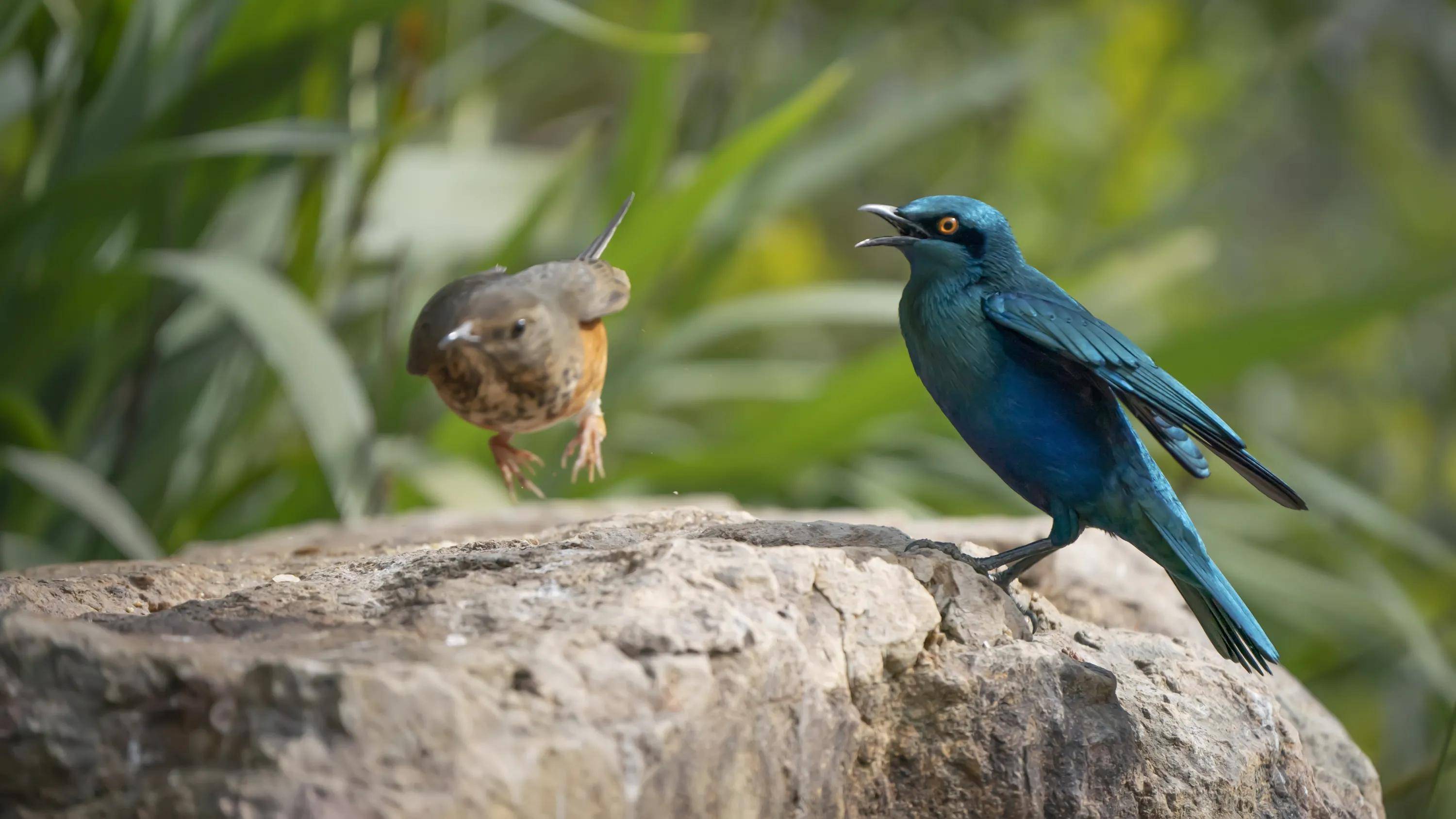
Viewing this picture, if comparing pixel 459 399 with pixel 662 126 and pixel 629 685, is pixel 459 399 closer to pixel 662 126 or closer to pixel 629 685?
pixel 629 685

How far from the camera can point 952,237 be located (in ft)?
8.30

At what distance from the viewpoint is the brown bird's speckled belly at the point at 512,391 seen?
A: 6.13 ft

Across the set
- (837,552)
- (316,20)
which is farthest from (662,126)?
(837,552)

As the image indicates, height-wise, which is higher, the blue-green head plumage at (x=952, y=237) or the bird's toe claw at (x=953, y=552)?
the blue-green head plumage at (x=952, y=237)

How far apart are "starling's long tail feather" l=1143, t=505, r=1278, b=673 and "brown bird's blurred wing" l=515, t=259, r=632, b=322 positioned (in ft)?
3.40

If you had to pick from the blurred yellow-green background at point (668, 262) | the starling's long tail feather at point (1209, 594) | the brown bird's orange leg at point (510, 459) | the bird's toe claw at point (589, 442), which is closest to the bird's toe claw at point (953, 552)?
the starling's long tail feather at point (1209, 594)

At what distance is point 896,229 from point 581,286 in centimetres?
74

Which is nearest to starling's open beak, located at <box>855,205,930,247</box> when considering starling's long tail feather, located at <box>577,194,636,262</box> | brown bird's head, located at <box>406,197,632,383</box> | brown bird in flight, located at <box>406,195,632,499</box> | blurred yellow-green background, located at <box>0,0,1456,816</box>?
starling's long tail feather, located at <box>577,194,636,262</box>

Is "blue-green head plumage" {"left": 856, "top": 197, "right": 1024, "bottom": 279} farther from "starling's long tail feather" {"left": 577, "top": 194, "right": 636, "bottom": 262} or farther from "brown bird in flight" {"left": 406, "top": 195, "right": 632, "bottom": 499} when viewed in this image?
"brown bird in flight" {"left": 406, "top": 195, "right": 632, "bottom": 499}

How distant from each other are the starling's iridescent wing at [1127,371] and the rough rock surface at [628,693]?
41cm

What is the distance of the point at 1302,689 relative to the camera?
3.29 m

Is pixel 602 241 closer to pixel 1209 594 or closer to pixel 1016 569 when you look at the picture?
pixel 1016 569

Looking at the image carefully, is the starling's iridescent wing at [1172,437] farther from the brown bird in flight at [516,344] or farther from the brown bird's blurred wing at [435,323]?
the brown bird's blurred wing at [435,323]

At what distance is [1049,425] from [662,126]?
8.81 ft
